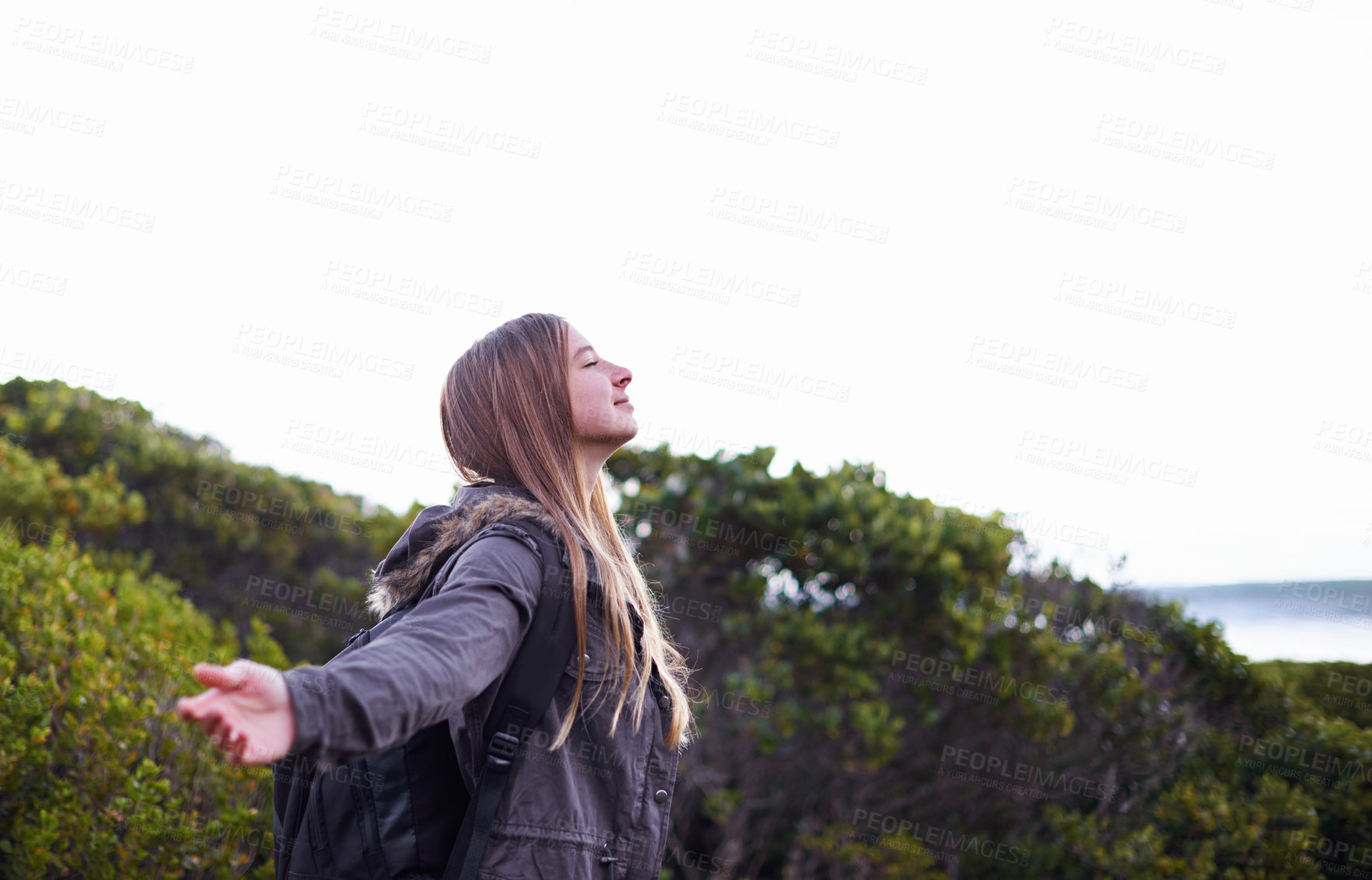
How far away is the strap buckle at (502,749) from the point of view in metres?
1.43

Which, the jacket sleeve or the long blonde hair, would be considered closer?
the jacket sleeve

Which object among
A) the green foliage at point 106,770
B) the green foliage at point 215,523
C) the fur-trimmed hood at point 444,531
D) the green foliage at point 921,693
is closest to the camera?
the fur-trimmed hood at point 444,531

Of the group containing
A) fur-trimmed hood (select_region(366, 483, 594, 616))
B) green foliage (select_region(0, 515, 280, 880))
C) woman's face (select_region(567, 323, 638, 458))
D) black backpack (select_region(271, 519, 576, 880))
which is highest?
woman's face (select_region(567, 323, 638, 458))

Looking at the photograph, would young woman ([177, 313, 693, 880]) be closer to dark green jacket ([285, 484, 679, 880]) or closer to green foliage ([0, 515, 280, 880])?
dark green jacket ([285, 484, 679, 880])

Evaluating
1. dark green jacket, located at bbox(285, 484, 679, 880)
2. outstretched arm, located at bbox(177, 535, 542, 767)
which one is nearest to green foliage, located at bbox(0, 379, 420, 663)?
dark green jacket, located at bbox(285, 484, 679, 880)

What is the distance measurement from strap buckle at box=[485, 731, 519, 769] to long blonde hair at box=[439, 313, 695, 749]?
0.93 feet

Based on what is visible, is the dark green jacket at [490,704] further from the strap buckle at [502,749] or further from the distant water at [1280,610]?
the distant water at [1280,610]

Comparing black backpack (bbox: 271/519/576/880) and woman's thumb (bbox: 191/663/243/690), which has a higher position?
woman's thumb (bbox: 191/663/243/690)

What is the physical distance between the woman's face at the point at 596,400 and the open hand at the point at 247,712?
97 centimetres

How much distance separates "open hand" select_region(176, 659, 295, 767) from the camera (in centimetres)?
96

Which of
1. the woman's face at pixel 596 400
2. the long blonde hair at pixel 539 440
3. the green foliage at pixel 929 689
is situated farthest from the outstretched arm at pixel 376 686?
the green foliage at pixel 929 689

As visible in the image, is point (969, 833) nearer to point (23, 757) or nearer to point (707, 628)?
point (707, 628)

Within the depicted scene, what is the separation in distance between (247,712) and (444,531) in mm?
715

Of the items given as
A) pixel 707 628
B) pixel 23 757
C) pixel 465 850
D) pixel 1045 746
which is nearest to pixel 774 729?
pixel 707 628
